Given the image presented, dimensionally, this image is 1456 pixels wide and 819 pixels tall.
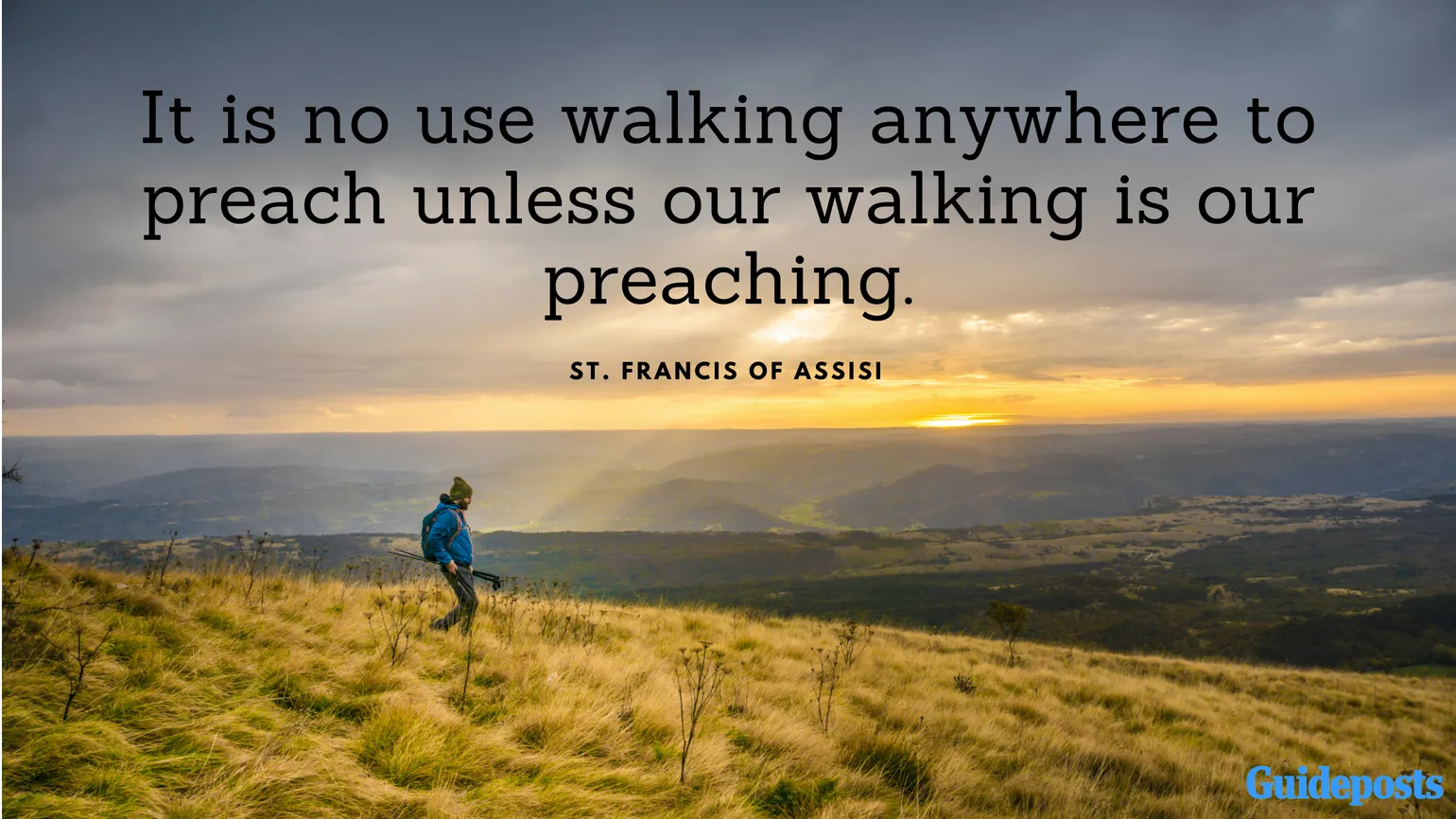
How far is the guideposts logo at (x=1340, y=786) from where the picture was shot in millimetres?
7902

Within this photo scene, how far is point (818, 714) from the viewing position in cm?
752

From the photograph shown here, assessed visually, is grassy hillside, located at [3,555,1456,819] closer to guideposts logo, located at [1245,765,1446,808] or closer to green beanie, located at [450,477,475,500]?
guideposts logo, located at [1245,765,1446,808]

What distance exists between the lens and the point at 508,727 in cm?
564

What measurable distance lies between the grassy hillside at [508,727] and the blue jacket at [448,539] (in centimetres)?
100

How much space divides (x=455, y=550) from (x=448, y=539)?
201 millimetres

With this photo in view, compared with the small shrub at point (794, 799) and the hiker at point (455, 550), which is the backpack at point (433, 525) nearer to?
the hiker at point (455, 550)

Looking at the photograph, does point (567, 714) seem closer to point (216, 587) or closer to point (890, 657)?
point (216, 587)

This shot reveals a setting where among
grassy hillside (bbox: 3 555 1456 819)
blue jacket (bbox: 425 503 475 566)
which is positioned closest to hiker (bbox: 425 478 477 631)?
blue jacket (bbox: 425 503 475 566)

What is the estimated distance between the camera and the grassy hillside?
4.23 meters

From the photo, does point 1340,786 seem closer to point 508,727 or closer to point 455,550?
point 508,727

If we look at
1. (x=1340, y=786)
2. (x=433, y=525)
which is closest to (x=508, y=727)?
(x=433, y=525)

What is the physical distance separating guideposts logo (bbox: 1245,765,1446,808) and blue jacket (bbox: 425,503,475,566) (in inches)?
415

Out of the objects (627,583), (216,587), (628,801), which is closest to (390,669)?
(628,801)

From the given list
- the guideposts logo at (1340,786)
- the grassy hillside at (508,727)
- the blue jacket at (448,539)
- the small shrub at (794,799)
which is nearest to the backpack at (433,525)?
the blue jacket at (448,539)
